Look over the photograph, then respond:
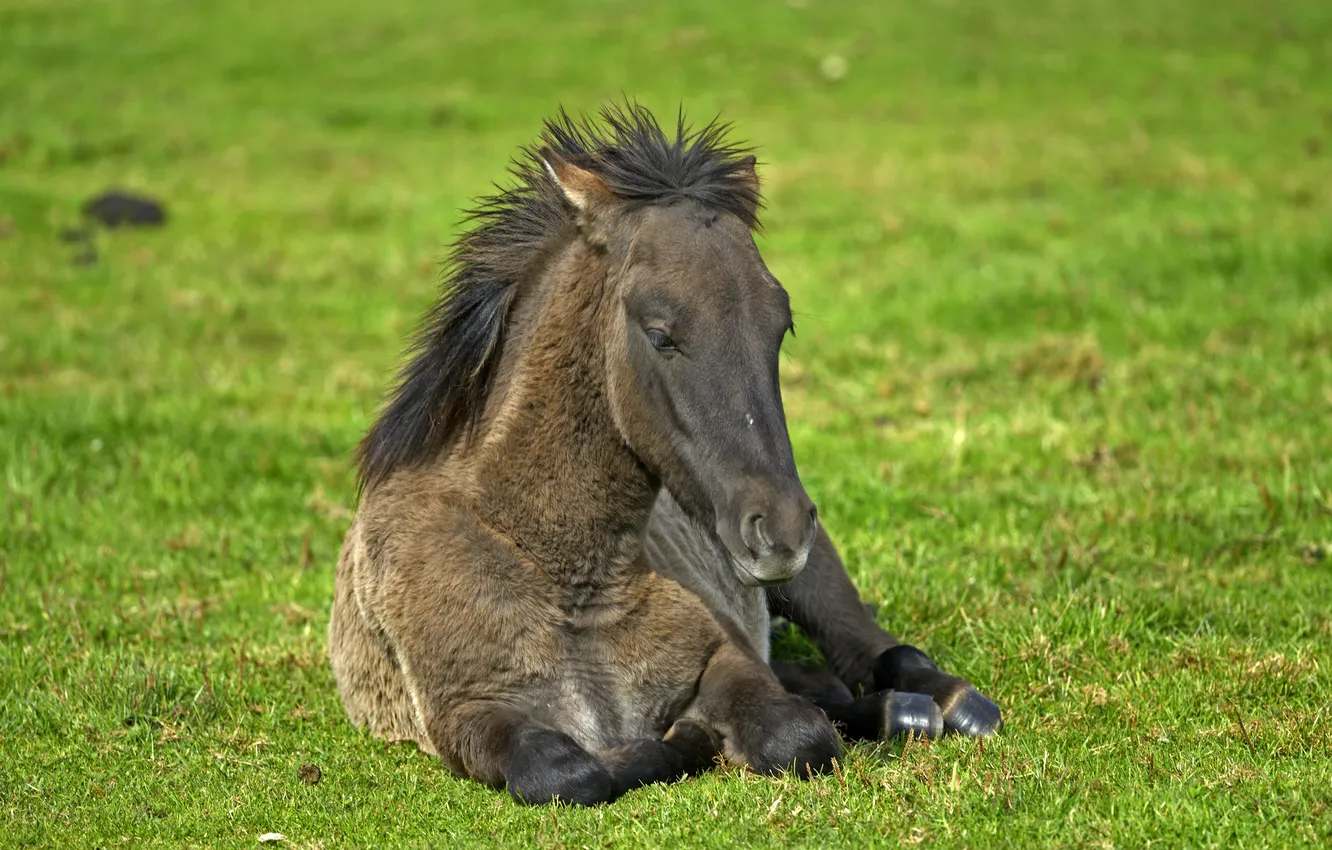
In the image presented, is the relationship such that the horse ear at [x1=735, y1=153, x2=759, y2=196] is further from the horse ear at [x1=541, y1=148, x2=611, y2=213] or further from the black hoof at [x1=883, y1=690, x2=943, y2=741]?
the black hoof at [x1=883, y1=690, x2=943, y2=741]

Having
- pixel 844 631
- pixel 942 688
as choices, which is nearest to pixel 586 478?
pixel 942 688

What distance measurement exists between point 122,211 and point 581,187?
49.5ft

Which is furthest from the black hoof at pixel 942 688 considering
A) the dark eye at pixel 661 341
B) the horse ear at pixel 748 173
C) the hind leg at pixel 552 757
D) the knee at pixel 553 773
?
the horse ear at pixel 748 173

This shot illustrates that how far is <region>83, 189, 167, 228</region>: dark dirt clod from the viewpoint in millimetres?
19031

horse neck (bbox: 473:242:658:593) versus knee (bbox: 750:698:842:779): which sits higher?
horse neck (bbox: 473:242:658:593)

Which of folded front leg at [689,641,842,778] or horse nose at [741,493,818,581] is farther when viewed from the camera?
folded front leg at [689,641,842,778]

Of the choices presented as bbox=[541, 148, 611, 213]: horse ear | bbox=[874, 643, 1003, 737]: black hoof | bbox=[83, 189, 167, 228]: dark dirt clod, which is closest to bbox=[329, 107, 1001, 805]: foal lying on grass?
bbox=[541, 148, 611, 213]: horse ear

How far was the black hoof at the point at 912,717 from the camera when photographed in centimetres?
573

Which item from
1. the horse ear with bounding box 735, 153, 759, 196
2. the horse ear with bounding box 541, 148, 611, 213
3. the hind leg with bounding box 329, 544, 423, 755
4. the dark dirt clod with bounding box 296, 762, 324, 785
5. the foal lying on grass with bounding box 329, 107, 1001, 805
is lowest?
the dark dirt clod with bounding box 296, 762, 324, 785

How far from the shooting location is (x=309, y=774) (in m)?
5.73

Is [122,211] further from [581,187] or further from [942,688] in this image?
[942,688]

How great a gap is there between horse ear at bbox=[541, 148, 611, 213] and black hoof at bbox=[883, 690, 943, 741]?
2.19 m

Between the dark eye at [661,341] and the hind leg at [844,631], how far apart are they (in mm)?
1593

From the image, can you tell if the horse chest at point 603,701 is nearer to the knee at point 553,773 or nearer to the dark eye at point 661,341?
the knee at point 553,773
